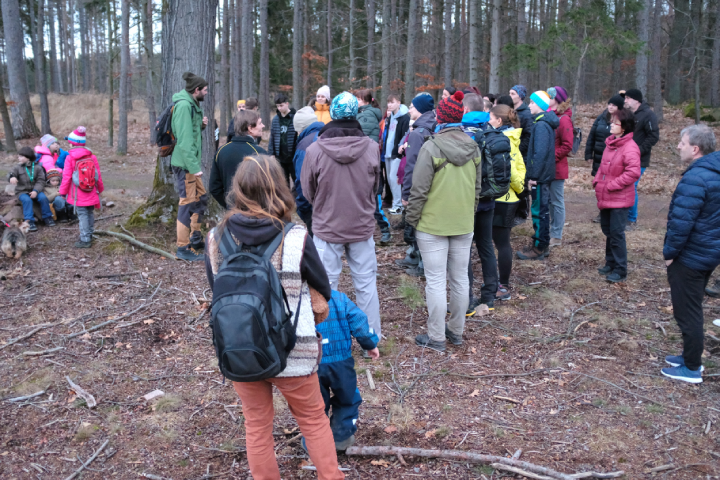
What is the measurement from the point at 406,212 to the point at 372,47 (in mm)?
23322

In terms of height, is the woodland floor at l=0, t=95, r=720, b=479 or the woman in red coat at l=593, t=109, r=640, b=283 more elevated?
the woman in red coat at l=593, t=109, r=640, b=283

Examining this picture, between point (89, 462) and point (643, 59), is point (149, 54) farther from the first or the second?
point (89, 462)

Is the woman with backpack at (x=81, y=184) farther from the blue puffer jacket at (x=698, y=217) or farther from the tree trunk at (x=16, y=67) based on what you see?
Result: the tree trunk at (x=16, y=67)

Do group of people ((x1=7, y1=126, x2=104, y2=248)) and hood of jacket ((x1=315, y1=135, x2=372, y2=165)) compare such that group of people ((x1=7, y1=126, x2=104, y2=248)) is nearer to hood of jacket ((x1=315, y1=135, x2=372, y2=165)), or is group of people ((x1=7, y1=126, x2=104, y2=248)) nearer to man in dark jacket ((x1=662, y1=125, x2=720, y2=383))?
hood of jacket ((x1=315, y1=135, x2=372, y2=165))

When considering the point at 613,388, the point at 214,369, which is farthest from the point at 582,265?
the point at 214,369

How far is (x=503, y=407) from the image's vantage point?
3875mm

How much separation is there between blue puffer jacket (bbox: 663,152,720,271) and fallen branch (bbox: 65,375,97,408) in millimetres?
4453

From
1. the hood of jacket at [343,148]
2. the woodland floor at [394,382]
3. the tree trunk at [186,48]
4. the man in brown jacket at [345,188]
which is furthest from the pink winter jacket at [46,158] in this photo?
Result: the hood of jacket at [343,148]

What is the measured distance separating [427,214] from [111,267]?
420cm

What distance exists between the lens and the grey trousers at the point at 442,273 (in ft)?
14.6

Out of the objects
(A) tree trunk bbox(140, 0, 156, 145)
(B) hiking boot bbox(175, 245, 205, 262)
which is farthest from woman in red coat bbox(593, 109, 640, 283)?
(A) tree trunk bbox(140, 0, 156, 145)

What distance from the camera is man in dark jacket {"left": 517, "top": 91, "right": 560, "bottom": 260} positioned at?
21.8ft

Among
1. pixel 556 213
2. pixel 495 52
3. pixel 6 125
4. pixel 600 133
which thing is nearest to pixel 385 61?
pixel 495 52

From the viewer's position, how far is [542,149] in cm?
670
